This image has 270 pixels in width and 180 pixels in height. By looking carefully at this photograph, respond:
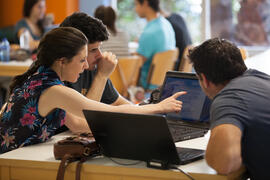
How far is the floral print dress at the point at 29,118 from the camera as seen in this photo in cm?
206

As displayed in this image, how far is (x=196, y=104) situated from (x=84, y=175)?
738 millimetres

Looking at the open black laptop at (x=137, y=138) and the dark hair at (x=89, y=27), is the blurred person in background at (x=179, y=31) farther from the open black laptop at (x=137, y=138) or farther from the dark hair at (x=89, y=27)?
the open black laptop at (x=137, y=138)

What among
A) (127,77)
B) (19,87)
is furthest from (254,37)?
(19,87)

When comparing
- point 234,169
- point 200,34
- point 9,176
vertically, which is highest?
point 234,169

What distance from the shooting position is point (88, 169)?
1.76 meters

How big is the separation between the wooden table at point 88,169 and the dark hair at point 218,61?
1.00ft

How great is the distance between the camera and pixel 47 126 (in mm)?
2109

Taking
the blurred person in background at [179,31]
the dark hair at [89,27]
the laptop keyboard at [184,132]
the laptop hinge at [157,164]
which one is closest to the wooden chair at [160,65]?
the blurred person in background at [179,31]

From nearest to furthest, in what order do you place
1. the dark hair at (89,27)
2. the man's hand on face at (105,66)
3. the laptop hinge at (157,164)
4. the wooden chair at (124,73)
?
the laptop hinge at (157,164) < the dark hair at (89,27) < the man's hand on face at (105,66) < the wooden chair at (124,73)

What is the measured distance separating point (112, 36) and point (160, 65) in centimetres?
54

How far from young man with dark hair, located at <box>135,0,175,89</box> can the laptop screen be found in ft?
8.75

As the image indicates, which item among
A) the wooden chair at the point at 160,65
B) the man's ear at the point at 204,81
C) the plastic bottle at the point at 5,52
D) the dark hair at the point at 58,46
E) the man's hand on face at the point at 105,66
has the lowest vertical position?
the wooden chair at the point at 160,65

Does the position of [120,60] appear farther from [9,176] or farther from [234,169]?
[234,169]

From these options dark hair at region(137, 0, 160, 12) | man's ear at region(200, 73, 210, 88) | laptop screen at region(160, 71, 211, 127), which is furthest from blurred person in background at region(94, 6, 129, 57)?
man's ear at region(200, 73, 210, 88)
